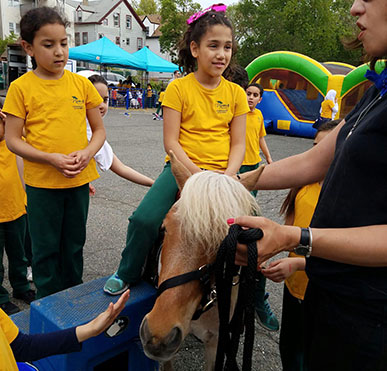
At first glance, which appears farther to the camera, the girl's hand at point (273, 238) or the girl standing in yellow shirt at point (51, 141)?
the girl standing in yellow shirt at point (51, 141)

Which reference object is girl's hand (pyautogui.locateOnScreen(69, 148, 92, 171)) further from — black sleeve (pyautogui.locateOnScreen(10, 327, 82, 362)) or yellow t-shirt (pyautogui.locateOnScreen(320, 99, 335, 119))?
yellow t-shirt (pyautogui.locateOnScreen(320, 99, 335, 119))

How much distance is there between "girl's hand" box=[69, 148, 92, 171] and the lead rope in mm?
1463

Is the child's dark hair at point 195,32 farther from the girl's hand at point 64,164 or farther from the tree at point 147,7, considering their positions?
the tree at point 147,7

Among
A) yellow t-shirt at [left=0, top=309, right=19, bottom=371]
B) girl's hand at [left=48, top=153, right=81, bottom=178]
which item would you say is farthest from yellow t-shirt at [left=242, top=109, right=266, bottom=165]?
yellow t-shirt at [left=0, top=309, right=19, bottom=371]

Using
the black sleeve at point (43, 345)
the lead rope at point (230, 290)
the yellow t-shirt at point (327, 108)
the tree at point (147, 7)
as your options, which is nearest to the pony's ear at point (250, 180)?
the lead rope at point (230, 290)

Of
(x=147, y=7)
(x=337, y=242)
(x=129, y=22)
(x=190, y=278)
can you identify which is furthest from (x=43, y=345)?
(x=147, y=7)

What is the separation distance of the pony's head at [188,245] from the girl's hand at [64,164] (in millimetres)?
1042

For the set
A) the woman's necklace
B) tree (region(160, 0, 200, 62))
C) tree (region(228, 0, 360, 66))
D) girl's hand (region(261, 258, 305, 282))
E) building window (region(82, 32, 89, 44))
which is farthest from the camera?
building window (region(82, 32, 89, 44))

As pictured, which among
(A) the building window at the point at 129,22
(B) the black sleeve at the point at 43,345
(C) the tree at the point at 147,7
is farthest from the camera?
(C) the tree at the point at 147,7

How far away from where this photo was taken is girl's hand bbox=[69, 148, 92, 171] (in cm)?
233

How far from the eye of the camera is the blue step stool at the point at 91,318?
69.1 inches

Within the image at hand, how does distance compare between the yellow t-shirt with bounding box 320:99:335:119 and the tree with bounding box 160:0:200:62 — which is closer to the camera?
the yellow t-shirt with bounding box 320:99:335:119

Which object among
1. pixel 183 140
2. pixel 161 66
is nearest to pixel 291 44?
pixel 161 66

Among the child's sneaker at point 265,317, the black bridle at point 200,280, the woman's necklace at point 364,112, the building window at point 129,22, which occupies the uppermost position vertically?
the building window at point 129,22
